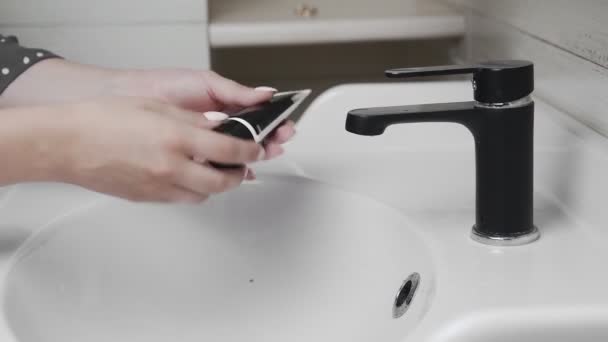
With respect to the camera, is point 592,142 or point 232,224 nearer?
point 592,142

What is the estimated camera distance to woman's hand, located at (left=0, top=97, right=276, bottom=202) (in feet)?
1.47

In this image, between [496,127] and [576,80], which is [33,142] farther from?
[576,80]

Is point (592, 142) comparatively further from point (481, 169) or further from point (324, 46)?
point (324, 46)

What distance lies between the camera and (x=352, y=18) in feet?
3.43

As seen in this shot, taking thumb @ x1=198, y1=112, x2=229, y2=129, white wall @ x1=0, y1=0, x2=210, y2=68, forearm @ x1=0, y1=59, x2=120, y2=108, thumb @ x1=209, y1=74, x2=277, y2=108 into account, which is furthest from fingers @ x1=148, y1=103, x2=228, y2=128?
white wall @ x1=0, y1=0, x2=210, y2=68

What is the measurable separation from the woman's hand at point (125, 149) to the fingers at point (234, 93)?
0.41 ft

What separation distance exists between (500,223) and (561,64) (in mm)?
176

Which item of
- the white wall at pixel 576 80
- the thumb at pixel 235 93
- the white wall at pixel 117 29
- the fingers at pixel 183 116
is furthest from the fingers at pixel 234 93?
the white wall at pixel 117 29

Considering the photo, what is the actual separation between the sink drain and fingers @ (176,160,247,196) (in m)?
0.15

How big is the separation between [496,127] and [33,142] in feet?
0.94

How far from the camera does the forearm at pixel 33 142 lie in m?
0.47

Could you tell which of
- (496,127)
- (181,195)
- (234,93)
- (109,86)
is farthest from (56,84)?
(496,127)

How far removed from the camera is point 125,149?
17.8 inches

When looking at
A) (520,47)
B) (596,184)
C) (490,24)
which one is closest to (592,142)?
(596,184)
